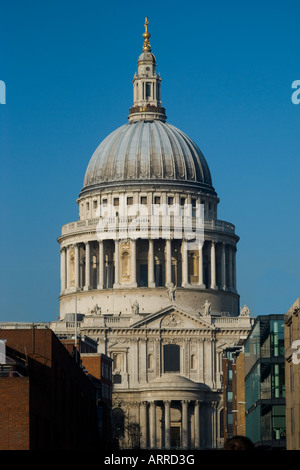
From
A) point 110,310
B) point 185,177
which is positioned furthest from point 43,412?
point 185,177

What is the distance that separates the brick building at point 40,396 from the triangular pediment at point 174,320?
9834cm

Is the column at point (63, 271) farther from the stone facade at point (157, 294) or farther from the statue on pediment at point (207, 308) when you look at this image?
the statue on pediment at point (207, 308)

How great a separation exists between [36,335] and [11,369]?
738cm

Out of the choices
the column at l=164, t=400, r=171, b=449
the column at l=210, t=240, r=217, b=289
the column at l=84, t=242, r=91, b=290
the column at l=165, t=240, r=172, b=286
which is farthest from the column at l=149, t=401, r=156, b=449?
the column at l=210, t=240, r=217, b=289

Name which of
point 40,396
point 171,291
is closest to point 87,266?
point 171,291

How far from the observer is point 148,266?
19138 cm

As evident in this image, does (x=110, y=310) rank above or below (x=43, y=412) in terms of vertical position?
above

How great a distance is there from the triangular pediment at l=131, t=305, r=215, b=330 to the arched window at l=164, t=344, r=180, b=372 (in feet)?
8.95

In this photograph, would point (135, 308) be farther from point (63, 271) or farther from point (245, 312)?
point (63, 271)

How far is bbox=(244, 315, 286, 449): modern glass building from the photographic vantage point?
84312mm
